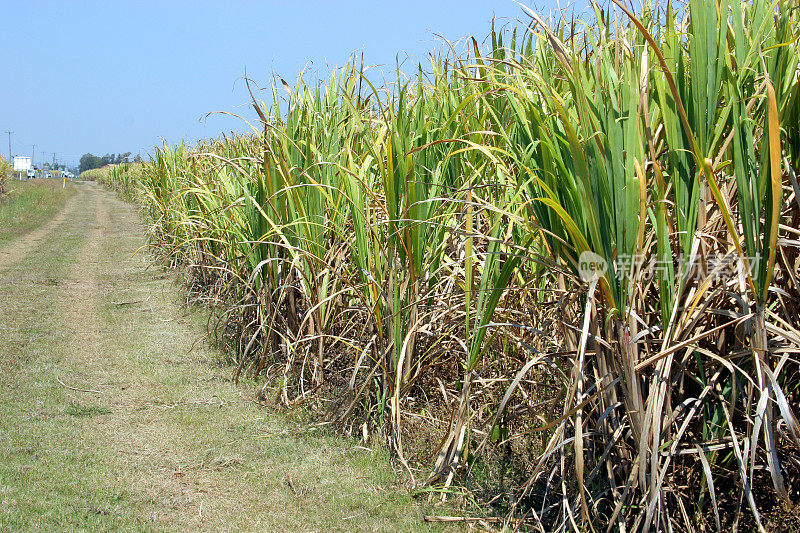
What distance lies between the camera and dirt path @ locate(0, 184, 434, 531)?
2.53m

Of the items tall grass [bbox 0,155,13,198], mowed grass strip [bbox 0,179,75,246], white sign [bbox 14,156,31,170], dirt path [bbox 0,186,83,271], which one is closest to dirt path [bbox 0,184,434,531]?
dirt path [bbox 0,186,83,271]

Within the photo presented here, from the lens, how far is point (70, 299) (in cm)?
670

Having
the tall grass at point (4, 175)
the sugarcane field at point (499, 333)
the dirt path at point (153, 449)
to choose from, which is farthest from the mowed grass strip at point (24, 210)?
the sugarcane field at point (499, 333)

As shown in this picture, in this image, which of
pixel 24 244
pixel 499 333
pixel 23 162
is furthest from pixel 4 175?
pixel 23 162

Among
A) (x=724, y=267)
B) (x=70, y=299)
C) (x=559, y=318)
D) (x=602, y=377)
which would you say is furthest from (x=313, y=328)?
(x=70, y=299)

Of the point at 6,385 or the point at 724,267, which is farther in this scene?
the point at 6,385

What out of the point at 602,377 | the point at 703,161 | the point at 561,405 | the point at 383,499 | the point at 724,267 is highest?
the point at 703,161

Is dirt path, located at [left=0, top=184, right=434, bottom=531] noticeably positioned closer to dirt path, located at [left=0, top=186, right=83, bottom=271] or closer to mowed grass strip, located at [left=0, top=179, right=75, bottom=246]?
dirt path, located at [left=0, top=186, right=83, bottom=271]

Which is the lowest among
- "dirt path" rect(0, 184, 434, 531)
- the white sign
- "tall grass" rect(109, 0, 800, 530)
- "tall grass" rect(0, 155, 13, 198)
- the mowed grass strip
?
"dirt path" rect(0, 184, 434, 531)

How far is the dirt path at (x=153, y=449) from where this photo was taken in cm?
253

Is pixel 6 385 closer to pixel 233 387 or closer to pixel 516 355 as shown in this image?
pixel 233 387

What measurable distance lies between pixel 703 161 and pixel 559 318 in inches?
Result: 30.7

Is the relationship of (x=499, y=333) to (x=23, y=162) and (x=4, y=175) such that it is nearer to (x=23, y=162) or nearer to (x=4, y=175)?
(x=4, y=175)

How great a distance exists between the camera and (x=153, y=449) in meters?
3.13
